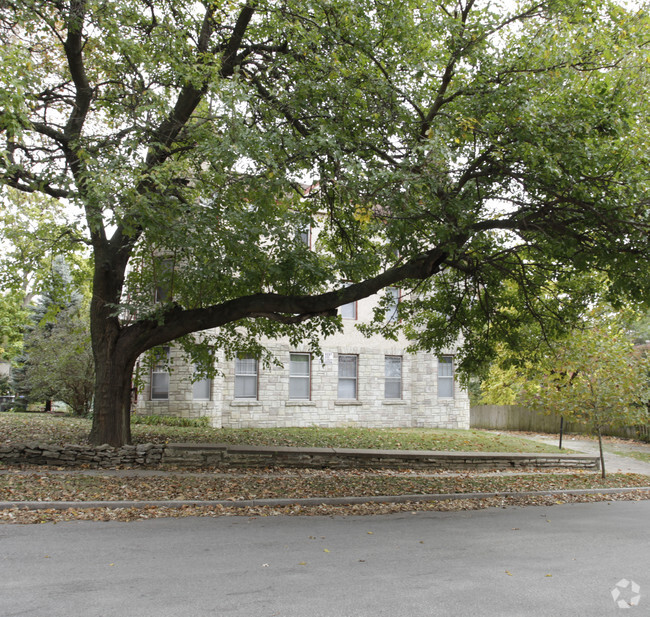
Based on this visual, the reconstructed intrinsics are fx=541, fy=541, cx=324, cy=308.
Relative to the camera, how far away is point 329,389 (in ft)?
71.2

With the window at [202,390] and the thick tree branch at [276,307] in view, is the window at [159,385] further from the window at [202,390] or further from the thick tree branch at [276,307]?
the thick tree branch at [276,307]

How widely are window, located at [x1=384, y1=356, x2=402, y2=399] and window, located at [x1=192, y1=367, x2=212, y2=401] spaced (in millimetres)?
7648

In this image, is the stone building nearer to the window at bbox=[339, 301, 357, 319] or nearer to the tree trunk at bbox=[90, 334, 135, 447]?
the window at bbox=[339, 301, 357, 319]

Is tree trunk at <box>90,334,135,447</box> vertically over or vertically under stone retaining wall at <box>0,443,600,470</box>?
over

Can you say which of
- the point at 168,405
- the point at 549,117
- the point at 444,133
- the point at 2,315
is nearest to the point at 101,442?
the point at 168,405

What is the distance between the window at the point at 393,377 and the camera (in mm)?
23172

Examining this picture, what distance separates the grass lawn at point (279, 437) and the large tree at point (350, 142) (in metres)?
2.55

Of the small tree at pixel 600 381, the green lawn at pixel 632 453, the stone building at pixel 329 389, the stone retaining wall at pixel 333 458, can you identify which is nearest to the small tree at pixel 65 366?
the stone building at pixel 329 389

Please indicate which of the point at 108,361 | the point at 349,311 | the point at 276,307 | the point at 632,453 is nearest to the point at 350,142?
the point at 276,307

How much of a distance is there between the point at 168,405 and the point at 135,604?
49.2 ft

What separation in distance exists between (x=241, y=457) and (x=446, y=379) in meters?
13.9

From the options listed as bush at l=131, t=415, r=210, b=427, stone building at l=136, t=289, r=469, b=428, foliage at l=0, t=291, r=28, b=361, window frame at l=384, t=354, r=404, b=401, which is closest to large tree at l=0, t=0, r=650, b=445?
bush at l=131, t=415, r=210, b=427

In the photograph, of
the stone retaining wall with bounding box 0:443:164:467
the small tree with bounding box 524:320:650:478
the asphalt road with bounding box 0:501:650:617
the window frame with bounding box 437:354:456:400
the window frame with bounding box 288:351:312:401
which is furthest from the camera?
the window frame with bounding box 437:354:456:400

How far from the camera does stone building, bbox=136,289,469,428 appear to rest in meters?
19.5
